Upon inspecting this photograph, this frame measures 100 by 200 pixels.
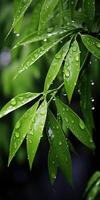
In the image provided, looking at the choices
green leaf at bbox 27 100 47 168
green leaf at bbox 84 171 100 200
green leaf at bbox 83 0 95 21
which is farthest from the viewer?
green leaf at bbox 84 171 100 200

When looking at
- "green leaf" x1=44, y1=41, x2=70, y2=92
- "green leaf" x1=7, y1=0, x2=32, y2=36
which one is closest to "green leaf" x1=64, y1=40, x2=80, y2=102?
"green leaf" x1=44, y1=41, x2=70, y2=92

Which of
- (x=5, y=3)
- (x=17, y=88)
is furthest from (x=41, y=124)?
(x=5, y=3)

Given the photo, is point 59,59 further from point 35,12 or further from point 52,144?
point 35,12

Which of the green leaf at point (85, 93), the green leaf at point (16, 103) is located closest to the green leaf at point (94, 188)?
the green leaf at point (85, 93)

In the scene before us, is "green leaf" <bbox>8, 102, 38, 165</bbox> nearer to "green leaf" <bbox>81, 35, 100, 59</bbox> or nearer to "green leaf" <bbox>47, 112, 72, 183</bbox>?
"green leaf" <bbox>47, 112, 72, 183</bbox>

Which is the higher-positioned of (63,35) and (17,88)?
(63,35)
